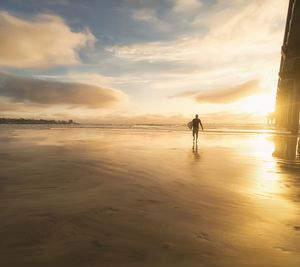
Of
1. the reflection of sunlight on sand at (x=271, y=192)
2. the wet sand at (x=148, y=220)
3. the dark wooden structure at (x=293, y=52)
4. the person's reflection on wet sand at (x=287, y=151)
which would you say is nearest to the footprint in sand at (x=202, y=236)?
the wet sand at (x=148, y=220)

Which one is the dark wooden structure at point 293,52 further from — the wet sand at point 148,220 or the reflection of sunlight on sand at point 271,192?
the wet sand at point 148,220

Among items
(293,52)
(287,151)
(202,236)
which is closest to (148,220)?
(202,236)

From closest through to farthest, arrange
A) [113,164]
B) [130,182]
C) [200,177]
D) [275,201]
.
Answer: [275,201] → [130,182] → [200,177] → [113,164]

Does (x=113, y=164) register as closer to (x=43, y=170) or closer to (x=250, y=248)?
(x=43, y=170)

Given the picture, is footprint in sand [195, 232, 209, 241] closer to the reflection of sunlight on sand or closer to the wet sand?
the wet sand

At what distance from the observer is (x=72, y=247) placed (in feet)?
11.4

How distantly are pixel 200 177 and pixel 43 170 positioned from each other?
15.6ft

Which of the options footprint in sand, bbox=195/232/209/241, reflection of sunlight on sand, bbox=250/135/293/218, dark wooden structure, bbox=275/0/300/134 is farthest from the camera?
dark wooden structure, bbox=275/0/300/134

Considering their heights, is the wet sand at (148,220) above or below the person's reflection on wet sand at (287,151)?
above

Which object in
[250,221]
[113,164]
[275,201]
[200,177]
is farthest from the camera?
[113,164]

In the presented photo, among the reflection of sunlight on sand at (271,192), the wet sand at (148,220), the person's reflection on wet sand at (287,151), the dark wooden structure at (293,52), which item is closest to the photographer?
the wet sand at (148,220)

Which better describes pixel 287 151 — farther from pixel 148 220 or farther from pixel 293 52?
pixel 148 220

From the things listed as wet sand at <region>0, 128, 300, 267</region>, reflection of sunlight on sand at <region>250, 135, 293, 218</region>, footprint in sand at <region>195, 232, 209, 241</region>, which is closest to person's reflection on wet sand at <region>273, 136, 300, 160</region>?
reflection of sunlight on sand at <region>250, 135, 293, 218</region>

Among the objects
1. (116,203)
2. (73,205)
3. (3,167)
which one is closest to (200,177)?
(116,203)
